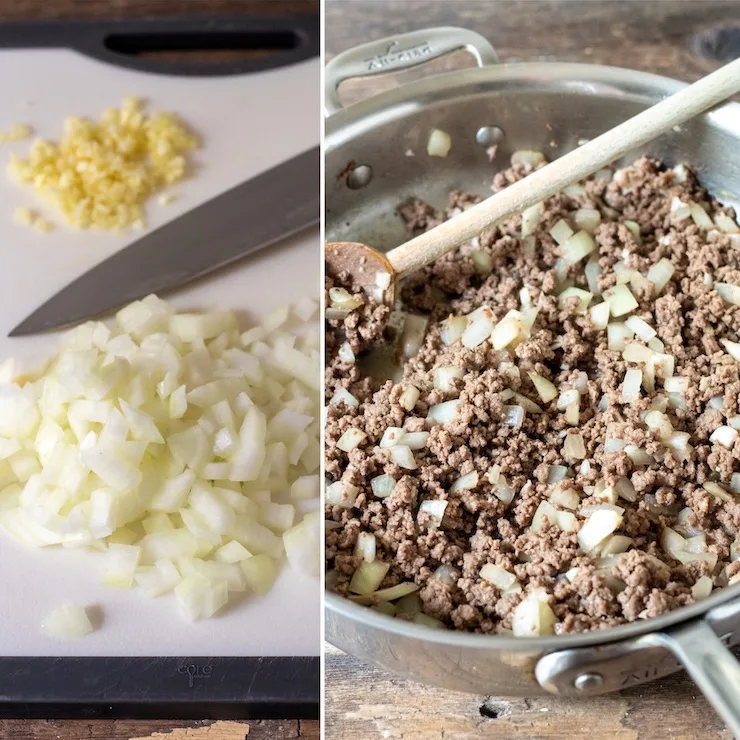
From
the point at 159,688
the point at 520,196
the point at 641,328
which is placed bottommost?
the point at 159,688

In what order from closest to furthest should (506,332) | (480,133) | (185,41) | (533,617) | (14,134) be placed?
1. (533,617)
2. (506,332)
3. (480,133)
4. (14,134)
5. (185,41)

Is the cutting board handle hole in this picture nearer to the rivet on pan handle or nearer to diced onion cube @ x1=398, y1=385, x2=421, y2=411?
diced onion cube @ x1=398, y1=385, x2=421, y2=411

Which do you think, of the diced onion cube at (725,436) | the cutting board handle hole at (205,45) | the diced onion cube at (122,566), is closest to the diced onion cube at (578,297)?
the diced onion cube at (725,436)

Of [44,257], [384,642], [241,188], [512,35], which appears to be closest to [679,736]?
[384,642]

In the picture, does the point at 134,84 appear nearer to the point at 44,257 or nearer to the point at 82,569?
the point at 44,257

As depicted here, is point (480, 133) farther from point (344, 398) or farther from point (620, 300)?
point (344, 398)

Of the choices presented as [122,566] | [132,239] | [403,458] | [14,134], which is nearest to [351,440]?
[403,458]

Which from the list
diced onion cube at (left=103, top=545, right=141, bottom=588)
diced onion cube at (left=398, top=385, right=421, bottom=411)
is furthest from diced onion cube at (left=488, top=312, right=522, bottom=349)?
diced onion cube at (left=103, top=545, right=141, bottom=588)
